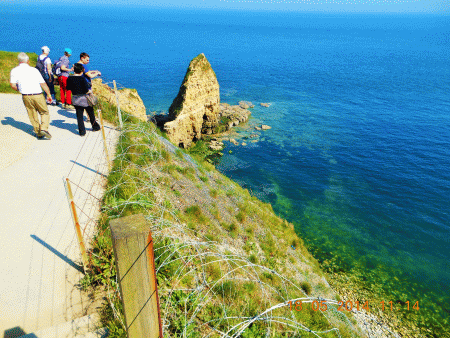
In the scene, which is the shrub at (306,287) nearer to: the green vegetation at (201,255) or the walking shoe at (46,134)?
the green vegetation at (201,255)

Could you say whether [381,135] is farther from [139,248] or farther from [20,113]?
[139,248]

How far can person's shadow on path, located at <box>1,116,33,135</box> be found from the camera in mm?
11892

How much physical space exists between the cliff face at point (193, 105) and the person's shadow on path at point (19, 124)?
21.3 m

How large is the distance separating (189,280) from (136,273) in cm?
439

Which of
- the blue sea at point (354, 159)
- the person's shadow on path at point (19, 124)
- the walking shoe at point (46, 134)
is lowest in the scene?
the blue sea at point (354, 159)

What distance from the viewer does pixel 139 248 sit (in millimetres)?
2225

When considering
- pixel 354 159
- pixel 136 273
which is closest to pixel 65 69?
pixel 136 273

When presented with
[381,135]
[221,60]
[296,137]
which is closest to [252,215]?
[296,137]

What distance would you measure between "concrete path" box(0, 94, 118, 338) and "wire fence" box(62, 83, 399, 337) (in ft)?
0.38

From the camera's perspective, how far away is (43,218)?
712 cm

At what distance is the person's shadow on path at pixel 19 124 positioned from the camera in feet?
39.0

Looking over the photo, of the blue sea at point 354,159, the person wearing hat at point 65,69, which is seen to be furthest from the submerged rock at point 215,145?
the person wearing hat at point 65,69

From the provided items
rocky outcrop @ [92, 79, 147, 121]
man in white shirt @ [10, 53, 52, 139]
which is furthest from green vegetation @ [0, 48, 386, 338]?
man in white shirt @ [10, 53, 52, 139]

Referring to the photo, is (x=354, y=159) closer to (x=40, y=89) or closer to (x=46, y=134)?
(x=46, y=134)
